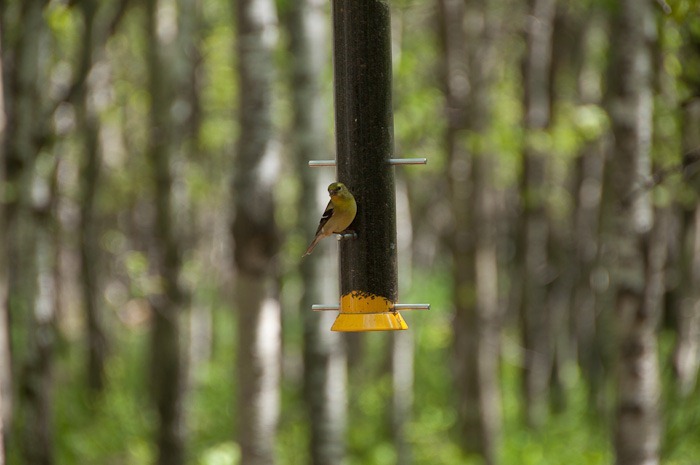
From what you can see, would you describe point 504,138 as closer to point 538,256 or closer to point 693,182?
point 693,182

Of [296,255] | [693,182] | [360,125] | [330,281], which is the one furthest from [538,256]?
[360,125]

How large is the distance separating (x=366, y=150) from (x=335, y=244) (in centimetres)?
473

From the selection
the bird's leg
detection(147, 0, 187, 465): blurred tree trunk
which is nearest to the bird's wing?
the bird's leg

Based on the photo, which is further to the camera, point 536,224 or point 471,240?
point 536,224

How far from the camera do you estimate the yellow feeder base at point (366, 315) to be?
569 centimetres

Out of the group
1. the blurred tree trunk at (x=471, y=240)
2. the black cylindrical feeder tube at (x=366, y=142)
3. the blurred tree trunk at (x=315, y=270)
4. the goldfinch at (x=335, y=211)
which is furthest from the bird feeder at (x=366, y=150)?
the blurred tree trunk at (x=471, y=240)

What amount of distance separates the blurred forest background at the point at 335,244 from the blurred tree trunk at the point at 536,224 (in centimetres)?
6

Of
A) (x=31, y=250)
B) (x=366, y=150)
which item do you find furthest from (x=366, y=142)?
(x=31, y=250)

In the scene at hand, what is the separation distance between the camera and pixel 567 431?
18.5 meters

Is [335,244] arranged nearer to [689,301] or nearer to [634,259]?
[634,259]

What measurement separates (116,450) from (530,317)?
22.3 ft

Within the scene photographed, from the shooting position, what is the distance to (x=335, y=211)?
234 inches

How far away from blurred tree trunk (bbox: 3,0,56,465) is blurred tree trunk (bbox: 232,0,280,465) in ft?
5.47

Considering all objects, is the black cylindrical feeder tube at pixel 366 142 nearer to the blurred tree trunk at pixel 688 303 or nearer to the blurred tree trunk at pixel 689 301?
the blurred tree trunk at pixel 689 301
